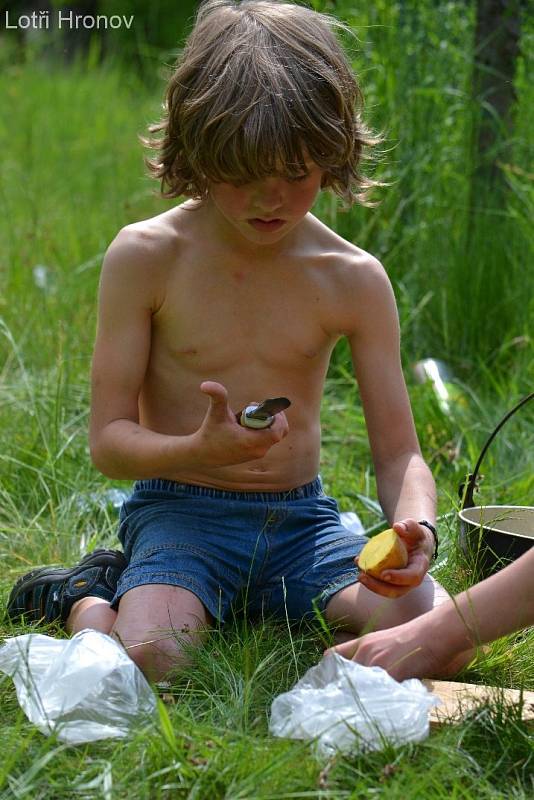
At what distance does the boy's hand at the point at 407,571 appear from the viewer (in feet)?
6.29

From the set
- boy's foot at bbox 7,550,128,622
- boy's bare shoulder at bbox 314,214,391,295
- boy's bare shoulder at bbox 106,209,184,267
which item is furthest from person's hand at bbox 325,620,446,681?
boy's bare shoulder at bbox 106,209,184,267

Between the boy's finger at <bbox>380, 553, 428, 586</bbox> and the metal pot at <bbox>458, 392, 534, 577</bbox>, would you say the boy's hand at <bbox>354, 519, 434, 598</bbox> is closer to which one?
the boy's finger at <bbox>380, 553, 428, 586</bbox>

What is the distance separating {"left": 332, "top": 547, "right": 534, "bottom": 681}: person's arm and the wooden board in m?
0.05

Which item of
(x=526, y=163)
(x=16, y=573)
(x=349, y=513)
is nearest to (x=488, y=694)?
(x=349, y=513)

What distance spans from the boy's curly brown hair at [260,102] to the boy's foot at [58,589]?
777 millimetres

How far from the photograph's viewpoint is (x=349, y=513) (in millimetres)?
2729

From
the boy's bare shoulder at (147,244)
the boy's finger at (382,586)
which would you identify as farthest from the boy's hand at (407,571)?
the boy's bare shoulder at (147,244)

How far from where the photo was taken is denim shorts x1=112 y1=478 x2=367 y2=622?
86.4 inches

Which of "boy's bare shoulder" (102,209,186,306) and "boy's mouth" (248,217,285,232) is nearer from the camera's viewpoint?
"boy's mouth" (248,217,285,232)

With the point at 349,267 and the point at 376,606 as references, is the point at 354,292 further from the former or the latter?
the point at 376,606

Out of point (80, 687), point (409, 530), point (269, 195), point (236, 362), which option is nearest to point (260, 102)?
point (269, 195)

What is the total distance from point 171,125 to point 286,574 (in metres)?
0.91

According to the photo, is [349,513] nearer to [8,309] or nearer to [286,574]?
[286,574]

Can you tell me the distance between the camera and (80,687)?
1783 millimetres
